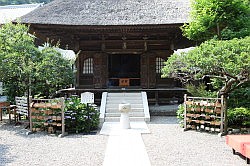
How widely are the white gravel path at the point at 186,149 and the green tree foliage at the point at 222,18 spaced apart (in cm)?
411

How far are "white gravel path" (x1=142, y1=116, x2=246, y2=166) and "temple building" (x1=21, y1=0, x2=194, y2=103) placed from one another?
538 centimetres

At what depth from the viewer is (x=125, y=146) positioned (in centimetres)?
802

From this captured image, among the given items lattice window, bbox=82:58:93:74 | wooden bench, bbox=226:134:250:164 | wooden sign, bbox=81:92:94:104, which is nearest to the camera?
wooden bench, bbox=226:134:250:164

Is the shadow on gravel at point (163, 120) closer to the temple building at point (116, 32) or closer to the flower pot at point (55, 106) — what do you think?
the temple building at point (116, 32)

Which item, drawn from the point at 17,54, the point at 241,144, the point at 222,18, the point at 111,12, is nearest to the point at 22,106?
the point at 17,54

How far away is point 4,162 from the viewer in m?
6.68

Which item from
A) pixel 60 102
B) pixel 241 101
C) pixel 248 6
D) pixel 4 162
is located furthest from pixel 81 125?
pixel 248 6

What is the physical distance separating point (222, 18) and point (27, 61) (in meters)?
7.43

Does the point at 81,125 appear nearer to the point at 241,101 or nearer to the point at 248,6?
the point at 241,101

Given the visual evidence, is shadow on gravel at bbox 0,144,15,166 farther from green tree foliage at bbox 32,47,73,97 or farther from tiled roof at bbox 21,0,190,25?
tiled roof at bbox 21,0,190,25

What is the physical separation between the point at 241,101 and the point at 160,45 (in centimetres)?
593

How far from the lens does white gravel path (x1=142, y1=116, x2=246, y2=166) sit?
6684 mm

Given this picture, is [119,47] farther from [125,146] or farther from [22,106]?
[125,146]

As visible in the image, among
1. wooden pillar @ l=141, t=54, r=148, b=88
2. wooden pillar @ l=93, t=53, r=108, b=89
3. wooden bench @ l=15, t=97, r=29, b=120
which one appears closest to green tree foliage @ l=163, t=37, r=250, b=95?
wooden bench @ l=15, t=97, r=29, b=120
